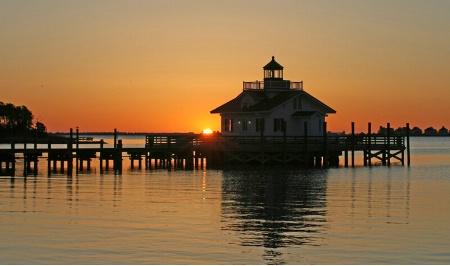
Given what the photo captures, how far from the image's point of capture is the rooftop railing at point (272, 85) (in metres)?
80.5

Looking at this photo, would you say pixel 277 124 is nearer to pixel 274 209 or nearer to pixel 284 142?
pixel 284 142

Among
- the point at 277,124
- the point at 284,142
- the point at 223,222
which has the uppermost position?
the point at 277,124

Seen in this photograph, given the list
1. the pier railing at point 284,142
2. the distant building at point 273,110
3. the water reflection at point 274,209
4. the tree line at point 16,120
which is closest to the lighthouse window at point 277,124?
the distant building at point 273,110

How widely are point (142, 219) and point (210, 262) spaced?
942 cm

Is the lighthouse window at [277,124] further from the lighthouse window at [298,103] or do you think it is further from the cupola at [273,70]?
the cupola at [273,70]

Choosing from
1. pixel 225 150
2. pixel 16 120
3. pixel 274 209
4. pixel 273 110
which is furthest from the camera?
pixel 16 120

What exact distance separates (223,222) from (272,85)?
47230 millimetres

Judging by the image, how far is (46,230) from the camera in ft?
105

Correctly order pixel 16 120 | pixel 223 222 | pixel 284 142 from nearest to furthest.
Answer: pixel 223 222
pixel 284 142
pixel 16 120

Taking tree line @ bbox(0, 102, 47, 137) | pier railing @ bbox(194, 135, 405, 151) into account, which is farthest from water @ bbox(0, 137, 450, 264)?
tree line @ bbox(0, 102, 47, 137)

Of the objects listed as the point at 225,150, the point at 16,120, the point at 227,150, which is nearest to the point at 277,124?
the point at 227,150

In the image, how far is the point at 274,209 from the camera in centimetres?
3888

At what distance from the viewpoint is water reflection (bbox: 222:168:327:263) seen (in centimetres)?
2984

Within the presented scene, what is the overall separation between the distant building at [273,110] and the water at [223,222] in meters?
19.7
